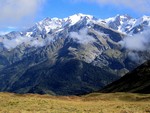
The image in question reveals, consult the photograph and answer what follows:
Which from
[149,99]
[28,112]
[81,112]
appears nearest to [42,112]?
[28,112]

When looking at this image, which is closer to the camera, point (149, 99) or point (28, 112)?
point (28, 112)

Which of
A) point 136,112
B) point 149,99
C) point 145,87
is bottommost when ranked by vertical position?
point 136,112

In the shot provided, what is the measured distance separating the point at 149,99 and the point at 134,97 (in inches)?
390

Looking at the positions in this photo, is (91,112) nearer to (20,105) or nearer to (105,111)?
(105,111)

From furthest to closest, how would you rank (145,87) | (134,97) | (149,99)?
(145,87)
(134,97)
(149,99)

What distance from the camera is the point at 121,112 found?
5056 centimetres

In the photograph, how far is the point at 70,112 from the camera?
2050 inches

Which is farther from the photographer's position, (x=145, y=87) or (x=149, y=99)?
(x=145, y=87)

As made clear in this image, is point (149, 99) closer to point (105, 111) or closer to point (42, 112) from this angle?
point (105, 111)

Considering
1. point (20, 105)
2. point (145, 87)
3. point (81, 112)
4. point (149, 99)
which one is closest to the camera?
point (81, 112)

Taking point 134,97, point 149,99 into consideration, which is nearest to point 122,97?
point 134,97

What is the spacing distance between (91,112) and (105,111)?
8.55 feet

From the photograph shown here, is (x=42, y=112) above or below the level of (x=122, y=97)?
below

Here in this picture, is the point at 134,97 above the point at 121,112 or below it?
above
